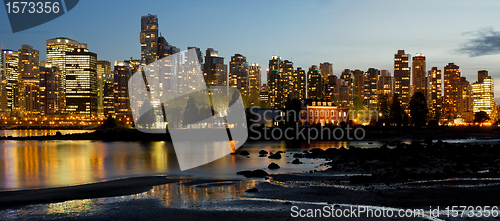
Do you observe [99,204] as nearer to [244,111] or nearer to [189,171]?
[189,171]

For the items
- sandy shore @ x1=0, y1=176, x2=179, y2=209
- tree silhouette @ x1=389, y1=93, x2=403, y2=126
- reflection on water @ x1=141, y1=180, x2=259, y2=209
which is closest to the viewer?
reflection on water @ x1=141, y1=180, x2=259, y2=209

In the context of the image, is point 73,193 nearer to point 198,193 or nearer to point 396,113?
point 198,193

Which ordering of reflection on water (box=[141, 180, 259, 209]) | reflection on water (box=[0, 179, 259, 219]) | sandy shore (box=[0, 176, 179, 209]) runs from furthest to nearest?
1. sandy shore (box=[0, 176, 179, 209])
2. reflection on water (box=[141, 180, 259, 209])
3. reflection on water (box=[0, 179, 259, 219])

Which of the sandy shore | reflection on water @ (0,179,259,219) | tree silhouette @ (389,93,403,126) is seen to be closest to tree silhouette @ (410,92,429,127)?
tree silhouette @ (389,93,403,126)

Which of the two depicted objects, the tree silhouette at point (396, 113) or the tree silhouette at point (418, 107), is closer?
the tree silhouette at point (418, 107)

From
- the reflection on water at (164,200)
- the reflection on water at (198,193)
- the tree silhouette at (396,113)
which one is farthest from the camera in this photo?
the tree silhouette at (396,113)

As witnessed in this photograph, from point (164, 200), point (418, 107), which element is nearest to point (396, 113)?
point (418, 107)

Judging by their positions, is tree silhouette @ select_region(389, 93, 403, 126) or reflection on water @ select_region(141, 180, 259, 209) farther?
tree silhouette @ select_region(389, 93, 403, 126)

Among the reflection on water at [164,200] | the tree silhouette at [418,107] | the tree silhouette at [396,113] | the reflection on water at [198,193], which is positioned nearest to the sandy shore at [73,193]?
the reflection on water at [164,200]

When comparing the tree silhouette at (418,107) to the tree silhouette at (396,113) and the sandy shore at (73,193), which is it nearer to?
the tree silhouette at (396,113)

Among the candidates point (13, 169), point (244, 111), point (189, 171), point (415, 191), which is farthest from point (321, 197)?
point (244, 111)

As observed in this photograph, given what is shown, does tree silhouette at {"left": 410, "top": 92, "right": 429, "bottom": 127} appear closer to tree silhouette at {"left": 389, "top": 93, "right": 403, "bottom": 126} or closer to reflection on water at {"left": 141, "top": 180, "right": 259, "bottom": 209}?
tree silhouette at {"left": 389, "top": 93, "right": 403, "bottom": 126}

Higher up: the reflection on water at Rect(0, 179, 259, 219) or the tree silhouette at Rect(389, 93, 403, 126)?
the tree silhouette at Rect(389, 93, 403, 126)

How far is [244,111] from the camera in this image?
12519cm
